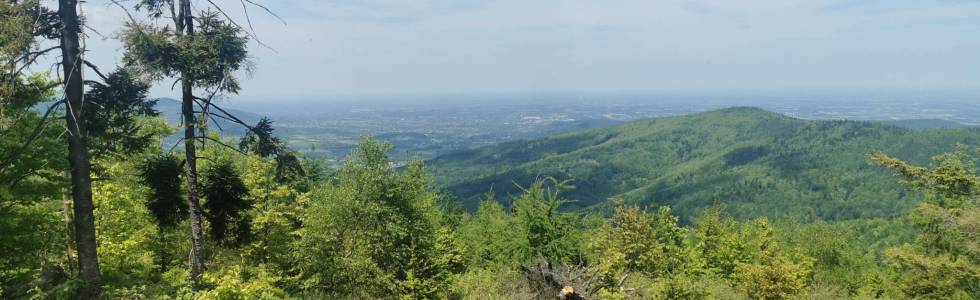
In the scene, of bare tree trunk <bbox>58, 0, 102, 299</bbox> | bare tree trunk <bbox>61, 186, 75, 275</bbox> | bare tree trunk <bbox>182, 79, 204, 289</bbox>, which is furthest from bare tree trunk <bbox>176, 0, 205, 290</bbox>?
bare tree trunk <bbox>61, 186, 75, 275</bbox>

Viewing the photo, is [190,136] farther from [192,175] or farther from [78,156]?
[78,156]

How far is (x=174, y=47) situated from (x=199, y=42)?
0.47 meters

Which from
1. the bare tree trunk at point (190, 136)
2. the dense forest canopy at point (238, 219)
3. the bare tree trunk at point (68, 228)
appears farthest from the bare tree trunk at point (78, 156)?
the bare tree trunk at point (68, 228)

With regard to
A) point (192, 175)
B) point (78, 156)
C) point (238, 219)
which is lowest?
point (238, 219)

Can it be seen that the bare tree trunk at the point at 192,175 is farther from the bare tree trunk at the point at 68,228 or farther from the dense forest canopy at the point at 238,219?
the bare tree trunk at the point at 68,228

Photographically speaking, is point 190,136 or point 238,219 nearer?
point 190,136

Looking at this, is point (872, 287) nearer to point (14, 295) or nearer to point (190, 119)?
point (190, 119)

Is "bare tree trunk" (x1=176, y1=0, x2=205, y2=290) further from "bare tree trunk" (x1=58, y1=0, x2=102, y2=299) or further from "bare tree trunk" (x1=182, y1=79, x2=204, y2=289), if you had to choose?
"bare tree trunk" (x1=58, y1=0, x2=102, y2=299)

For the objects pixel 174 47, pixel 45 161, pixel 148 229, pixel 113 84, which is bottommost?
pixel 148 229

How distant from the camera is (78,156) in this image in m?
9.95

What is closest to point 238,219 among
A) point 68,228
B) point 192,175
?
point 68,228

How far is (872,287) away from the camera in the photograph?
122 ft

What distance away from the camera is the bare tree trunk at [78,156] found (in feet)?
30.0

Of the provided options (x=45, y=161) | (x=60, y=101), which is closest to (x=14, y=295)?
(x=45, y=161)
